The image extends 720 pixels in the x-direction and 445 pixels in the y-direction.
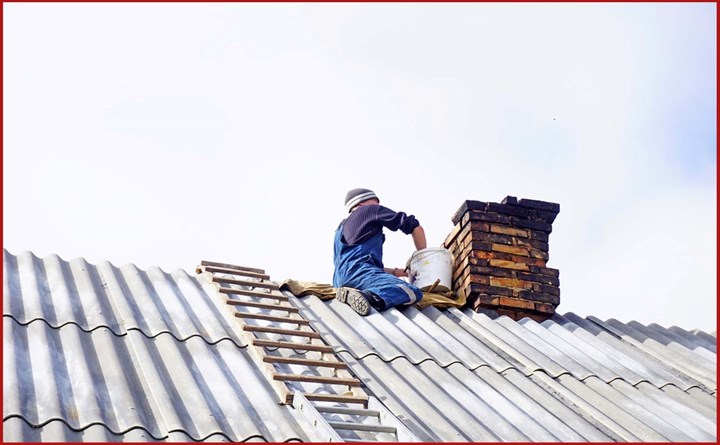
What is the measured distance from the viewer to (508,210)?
835 centimetres

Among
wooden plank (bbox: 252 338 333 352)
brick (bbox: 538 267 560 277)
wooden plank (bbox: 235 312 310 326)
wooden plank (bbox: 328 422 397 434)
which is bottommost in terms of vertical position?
wooden plank (bbox: 328 422 397 434)

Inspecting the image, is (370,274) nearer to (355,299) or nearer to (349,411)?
(355,299)

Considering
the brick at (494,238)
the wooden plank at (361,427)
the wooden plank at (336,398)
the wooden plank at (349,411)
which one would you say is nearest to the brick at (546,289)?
the brick at (494,238)

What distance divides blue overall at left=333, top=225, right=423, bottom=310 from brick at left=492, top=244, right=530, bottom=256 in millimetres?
947

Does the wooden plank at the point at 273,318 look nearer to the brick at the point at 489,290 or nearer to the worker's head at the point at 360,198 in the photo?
the brick at the point at 489,290

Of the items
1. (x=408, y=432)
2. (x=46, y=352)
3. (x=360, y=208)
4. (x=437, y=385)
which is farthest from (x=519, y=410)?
(x=360, y=208)

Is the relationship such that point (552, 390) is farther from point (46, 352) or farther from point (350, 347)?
point (46, 352)

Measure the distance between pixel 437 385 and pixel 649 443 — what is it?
1265mm

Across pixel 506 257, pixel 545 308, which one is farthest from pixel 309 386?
pixel 506 257

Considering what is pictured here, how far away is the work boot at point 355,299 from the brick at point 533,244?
1802 millimetres

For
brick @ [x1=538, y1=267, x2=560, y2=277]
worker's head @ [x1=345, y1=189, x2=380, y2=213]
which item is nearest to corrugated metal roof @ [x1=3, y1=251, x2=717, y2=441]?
brick @ [x1=538, y1=267, x2=560, y2=277]

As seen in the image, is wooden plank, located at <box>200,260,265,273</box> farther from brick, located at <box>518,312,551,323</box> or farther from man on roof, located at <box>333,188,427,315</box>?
brick, located at <box>518,312,551,323</box>

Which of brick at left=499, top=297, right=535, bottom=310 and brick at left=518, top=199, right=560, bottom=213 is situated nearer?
brick at left=499, top=297, right=535, bottom=310

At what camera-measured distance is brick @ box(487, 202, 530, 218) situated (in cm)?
830
